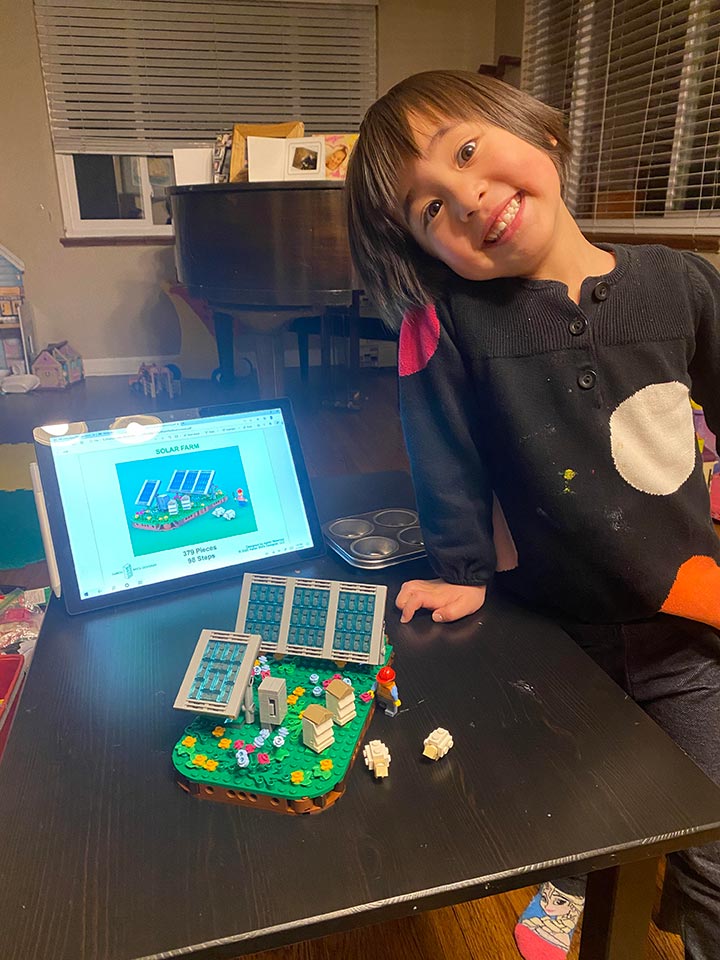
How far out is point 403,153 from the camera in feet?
2.50

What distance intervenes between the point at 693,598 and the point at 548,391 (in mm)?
287

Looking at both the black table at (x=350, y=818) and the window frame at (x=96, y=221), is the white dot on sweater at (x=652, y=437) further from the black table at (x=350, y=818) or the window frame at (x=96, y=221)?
the window frame at (x=96, y=221)

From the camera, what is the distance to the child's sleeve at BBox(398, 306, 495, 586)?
0.83 m

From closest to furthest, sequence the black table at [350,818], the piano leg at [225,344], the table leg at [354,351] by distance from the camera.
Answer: the black table at [350,818] → the table leg at [354,351] → the piano leg at [225,344]

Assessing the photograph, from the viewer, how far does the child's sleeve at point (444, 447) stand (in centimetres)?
83

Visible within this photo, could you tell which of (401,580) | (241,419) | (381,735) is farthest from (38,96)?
(381,735)

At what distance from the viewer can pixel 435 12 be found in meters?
3.83

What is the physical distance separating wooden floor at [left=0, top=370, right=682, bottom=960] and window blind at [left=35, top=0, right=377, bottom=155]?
1344 millimetres

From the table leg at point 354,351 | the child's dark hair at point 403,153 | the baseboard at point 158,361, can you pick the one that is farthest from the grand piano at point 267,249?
the baseboard at point 158,361

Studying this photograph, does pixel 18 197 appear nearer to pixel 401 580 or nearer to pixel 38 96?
pixel 38 96

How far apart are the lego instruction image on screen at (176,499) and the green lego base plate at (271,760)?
0.26m

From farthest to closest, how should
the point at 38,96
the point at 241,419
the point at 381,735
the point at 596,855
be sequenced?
1. the point at 38,96
2. the point at 241,419
3. the point at 381,735
4. the point at 596,855

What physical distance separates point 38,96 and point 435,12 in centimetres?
210

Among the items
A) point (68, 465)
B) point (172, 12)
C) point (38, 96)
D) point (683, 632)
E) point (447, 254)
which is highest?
point (172, 12)
